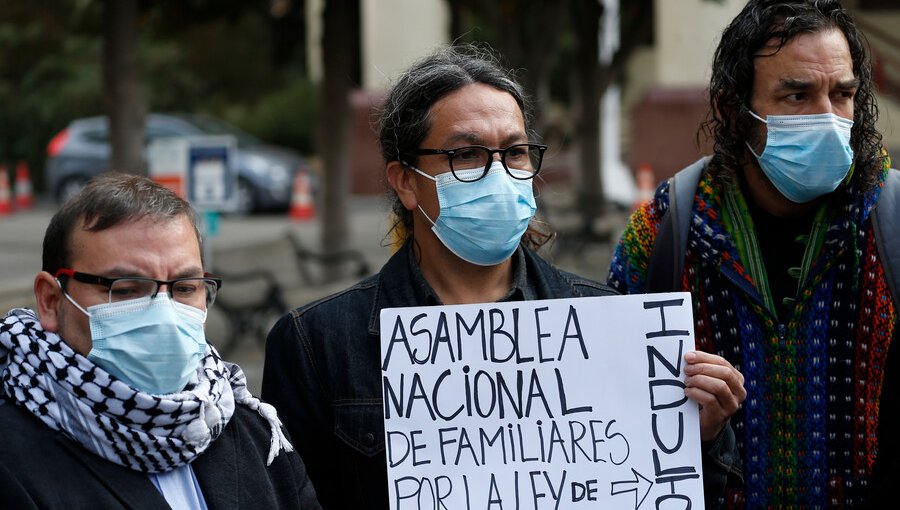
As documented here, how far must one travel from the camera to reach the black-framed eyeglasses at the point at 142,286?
2.39 meters

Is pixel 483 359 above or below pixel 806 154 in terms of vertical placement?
below

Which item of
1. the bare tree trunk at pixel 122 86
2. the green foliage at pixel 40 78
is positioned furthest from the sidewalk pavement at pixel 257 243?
the green foliage at pixel 40 78

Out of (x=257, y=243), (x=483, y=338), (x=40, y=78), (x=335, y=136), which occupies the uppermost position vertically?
(x=40, y=78)

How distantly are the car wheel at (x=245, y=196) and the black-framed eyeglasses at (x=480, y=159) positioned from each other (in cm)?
1904

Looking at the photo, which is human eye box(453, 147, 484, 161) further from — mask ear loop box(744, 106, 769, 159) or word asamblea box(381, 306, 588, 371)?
mask ear loop box(744, 106, 769, 159)

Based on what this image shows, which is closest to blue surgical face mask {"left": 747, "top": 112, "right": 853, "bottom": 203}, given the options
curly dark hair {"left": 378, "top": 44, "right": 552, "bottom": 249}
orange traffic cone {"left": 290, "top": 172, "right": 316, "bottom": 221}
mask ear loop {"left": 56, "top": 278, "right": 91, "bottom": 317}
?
curly dark hair {"left": 378, "top": 44, "right": 552, "bottom": 249}

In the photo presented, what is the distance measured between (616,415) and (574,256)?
1106cm

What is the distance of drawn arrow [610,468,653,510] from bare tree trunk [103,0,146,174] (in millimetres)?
6974

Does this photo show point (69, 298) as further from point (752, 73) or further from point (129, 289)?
point (752, 73)

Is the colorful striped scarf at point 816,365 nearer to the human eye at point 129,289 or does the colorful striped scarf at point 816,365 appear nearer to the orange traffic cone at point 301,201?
the human eye at point 129,289

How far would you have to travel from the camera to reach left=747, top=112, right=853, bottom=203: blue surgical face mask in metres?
2.91

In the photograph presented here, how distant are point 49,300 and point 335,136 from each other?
9.73m

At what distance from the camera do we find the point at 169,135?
21.5m

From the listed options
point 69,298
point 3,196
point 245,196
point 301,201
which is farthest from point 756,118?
point 3,196
